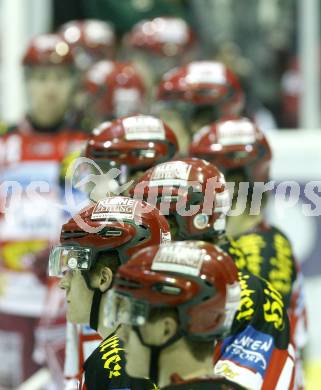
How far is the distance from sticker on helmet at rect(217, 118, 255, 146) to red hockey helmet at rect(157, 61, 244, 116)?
88cm

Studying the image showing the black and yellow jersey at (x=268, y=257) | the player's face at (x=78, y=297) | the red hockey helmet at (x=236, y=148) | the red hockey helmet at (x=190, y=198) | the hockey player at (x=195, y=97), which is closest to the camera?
the player's face at (x=78, y=297)

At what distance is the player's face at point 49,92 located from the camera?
7824 mm

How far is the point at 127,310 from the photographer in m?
3.48

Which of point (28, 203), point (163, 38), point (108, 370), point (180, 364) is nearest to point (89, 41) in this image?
point (163, 38)

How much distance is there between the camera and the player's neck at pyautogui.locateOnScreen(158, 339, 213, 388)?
135 inches

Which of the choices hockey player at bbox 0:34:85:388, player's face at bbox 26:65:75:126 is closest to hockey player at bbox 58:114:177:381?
hockey player at bbox 0:34:85:388

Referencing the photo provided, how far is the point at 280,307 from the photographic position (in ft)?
14.5

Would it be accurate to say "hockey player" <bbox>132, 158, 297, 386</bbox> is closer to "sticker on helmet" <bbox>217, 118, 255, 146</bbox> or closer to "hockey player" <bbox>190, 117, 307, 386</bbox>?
"hockey player" <bbox>190, 117, 307, 386</bbox>

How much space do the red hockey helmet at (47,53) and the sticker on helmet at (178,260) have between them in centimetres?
462

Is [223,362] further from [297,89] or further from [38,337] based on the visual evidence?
[297,89]

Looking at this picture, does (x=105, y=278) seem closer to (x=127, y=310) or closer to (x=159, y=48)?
(x=127, y=310)

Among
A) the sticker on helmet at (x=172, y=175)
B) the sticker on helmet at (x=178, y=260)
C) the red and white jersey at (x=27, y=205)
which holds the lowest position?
the red and white jersey at (x=27, y=205)

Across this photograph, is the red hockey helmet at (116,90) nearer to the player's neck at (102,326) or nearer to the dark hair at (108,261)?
the player's neck at (102,326)

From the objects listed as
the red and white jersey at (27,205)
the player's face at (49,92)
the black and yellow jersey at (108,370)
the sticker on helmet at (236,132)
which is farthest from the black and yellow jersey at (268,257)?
the player's face at (49,92)
